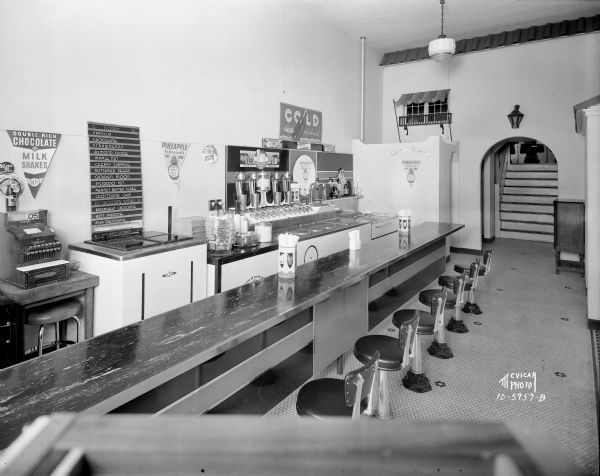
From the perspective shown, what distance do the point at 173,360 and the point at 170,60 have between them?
12.3ft

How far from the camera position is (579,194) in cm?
768

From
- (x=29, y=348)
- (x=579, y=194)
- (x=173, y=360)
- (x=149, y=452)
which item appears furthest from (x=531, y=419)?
(x=579, y=194)

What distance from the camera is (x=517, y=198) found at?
11.1 metres

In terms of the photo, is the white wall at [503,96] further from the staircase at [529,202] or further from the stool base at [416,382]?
the stool base at [416,382]

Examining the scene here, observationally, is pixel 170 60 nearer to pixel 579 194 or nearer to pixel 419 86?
pixel 419 86

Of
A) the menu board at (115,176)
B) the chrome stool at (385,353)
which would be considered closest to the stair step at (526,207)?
the chrome stool at (385,353)

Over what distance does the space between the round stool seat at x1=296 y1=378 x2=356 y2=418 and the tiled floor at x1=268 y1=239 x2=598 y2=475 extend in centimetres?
84

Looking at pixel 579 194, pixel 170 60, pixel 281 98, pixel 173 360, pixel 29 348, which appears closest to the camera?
pixel 173 360

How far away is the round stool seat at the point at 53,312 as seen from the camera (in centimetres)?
304

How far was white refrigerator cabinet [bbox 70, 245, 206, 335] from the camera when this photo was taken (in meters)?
3.29

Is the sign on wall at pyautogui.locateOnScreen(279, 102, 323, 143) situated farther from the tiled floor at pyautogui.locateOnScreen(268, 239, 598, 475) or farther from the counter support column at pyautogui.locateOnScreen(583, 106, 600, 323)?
the counter support column at pyautogui.locateOnScreen(583, 106, 600, 323)

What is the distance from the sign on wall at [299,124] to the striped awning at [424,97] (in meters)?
2.54

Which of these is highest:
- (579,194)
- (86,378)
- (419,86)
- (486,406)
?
(419,86)

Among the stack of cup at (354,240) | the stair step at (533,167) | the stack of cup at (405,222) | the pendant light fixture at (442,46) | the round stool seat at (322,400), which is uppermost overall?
the pendant light fixture at (442,46)
